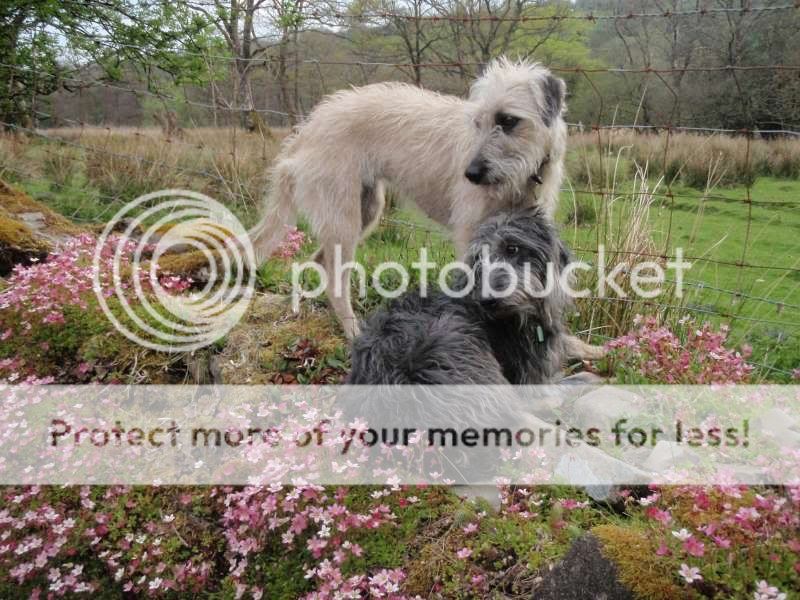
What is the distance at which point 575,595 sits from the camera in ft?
5.76

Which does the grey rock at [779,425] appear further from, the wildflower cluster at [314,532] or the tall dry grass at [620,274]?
the wildflower cluster at [314,532]

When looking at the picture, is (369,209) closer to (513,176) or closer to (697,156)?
A: (513,176)

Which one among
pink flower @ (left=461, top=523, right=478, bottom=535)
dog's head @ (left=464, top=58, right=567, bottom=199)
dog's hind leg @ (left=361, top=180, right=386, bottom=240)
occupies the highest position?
dog's head @ (left=464, top=58, right=567, bottom=199)

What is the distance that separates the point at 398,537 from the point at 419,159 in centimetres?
254

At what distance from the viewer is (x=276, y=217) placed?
14.5 ft

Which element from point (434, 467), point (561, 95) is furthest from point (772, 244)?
point (434, 467)

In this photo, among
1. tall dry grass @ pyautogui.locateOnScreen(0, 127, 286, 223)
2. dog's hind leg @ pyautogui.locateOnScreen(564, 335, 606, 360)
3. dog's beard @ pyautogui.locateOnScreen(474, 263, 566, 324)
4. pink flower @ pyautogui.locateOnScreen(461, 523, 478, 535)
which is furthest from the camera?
tall dry grass @ pyautogui.locateOnScreen(0, 127, 286, 223)

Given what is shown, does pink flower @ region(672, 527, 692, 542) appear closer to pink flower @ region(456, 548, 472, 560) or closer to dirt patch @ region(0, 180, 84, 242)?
pink flower @ region(456, 548, 472, 560)

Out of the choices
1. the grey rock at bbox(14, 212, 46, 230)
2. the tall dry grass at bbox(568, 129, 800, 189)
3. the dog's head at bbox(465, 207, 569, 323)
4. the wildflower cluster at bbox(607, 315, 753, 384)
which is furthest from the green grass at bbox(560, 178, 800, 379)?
the grey rock at bbox(14, 212, 46, 230)

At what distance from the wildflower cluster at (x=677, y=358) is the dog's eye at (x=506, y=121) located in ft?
4.38

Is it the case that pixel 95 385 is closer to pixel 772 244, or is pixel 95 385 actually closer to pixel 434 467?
pixel 434 467

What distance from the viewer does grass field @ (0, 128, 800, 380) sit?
4.02 m

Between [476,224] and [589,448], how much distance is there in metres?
1.62

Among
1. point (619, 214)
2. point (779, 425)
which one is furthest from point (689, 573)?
point (619, 214)
